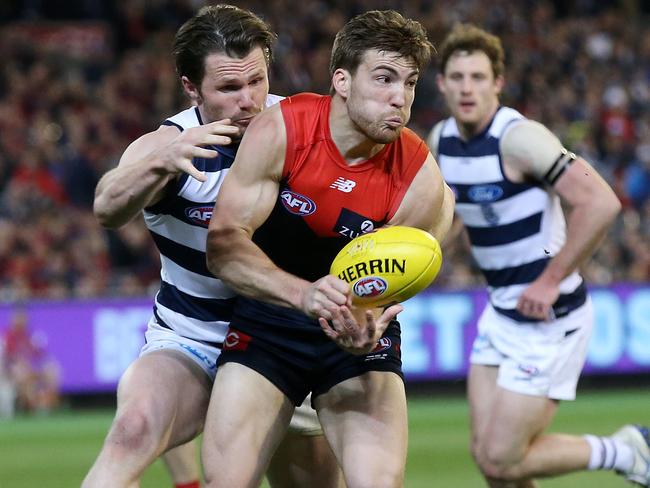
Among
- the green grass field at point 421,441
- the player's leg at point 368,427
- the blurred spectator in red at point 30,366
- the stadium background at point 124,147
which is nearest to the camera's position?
the player's leg at point 368,427

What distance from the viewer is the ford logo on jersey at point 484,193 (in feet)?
21.9

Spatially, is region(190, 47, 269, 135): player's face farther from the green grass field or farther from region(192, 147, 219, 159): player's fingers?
the green grass field

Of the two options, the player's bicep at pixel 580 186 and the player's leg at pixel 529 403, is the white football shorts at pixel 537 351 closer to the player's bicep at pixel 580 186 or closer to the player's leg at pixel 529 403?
the player's leg at pixel 529 403

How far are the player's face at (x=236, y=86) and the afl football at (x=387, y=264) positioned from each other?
0.83m

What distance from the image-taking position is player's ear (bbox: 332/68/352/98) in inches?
189

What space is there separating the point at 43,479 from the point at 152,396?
15.2 ft

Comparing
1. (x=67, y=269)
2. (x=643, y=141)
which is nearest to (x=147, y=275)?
(x=67, y=269)

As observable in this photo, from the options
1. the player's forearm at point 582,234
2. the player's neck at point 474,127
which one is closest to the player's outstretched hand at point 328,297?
the player's forearm at point 582,234

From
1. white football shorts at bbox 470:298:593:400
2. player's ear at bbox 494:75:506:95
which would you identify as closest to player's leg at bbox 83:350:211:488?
white football shorts at bbox 470:298:593:400

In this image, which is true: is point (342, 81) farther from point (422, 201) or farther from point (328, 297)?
point (328, 297)

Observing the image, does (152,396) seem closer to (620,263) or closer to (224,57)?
(224,57)

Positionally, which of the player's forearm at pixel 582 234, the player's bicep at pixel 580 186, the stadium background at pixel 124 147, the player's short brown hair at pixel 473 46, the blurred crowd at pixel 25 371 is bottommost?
the blurred crowd at pixel 25 371

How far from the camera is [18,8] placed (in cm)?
1830

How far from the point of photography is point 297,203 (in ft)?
15.7
